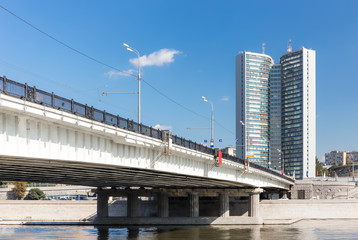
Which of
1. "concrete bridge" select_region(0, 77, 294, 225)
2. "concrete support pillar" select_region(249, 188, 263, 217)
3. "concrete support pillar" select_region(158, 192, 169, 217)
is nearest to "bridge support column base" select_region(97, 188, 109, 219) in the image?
"concrete support pillar" select_region(158, 192, 169, 217)

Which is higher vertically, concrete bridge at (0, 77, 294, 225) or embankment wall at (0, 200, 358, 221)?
concrete bridge at (0, 77, 294, 225)

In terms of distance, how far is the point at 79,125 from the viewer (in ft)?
98.8

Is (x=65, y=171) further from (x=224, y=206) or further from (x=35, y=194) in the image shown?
(x=35, y=194)

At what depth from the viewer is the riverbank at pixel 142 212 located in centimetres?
8250

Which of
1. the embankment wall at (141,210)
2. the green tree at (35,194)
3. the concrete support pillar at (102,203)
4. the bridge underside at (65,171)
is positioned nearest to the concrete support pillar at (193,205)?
the embankment wall at (141,210)

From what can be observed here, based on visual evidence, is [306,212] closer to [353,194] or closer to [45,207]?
[353,194]

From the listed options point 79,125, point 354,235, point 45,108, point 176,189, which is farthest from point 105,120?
point 176,189

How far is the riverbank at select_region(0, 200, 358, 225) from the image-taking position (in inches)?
3248

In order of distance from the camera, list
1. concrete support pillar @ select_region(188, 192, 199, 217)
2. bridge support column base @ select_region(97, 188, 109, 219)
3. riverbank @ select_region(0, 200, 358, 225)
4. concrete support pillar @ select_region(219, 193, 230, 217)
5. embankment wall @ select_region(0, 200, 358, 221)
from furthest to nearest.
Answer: embankment wall @ select_region(0, 200, 358, 221), concrete support pillar @ select_region(188, 192, 199, 217), concrete support pillar @ select_region(219, 193, 230, 217), bridge support column base @ select_region(97, 188, 109, 219), riverbank @ select_region(0, 200, 358, 225)

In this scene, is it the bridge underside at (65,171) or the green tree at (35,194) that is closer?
the bridge underside at (65,171)

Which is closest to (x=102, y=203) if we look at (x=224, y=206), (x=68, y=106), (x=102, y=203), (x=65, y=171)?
(x=102, y=203)

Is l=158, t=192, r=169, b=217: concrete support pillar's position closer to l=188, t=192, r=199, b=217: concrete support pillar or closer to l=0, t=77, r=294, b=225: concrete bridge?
l=188, t=192, r=199, b=217: concrete support pillar

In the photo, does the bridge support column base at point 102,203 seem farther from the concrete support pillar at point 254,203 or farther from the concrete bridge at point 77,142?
→ the concrete bridge at point 77,142

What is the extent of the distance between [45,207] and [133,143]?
6498cm
